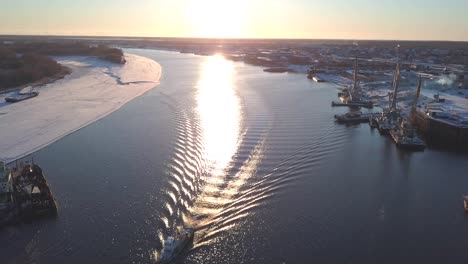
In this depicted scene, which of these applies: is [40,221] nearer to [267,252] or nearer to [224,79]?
[267,252]

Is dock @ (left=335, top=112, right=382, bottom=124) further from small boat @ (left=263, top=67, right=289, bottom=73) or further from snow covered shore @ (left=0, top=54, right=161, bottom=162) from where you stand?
small boat @ (left=263, top=67, right=289, bottom=73)

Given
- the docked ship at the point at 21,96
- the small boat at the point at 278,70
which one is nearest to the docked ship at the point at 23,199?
the docked ship at the point at 21,96

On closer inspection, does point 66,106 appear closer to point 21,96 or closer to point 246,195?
point 21,96

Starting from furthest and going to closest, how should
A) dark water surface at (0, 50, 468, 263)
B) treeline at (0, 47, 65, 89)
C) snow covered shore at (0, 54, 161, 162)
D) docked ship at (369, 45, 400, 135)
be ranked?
1. treeline at (0, 47, 65, 89)
2. docked ship at (369, 45, 400, 135)
3. snow covered shore at (0, 54, 161, 162)
4. dark water surface at (0, 50, 468, 263)

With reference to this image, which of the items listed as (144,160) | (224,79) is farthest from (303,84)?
(144,160)

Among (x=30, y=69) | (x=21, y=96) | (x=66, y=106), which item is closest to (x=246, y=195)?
(x=66, y=106)

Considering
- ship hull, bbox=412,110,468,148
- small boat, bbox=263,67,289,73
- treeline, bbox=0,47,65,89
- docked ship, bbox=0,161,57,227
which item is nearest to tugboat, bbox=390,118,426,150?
ship hull, bbox=412,110,468,148

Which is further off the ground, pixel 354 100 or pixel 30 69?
pixel 30 69

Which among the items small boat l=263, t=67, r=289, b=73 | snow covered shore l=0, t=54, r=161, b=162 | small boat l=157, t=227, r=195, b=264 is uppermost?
small boat l=263, t=67, r=289, b=73
